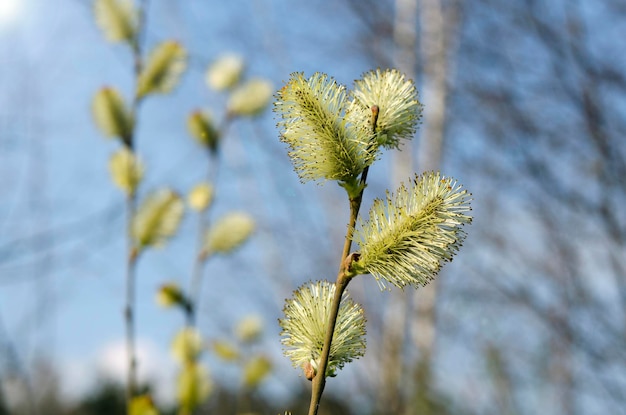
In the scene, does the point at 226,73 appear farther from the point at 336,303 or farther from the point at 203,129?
the point at 336,303

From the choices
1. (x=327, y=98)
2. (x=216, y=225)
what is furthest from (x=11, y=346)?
(x=327, y=98)

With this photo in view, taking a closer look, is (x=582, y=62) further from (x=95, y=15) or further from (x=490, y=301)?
(x=95, y=15)

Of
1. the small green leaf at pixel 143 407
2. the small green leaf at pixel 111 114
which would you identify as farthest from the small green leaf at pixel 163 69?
the small green leaf at pixel 143 407

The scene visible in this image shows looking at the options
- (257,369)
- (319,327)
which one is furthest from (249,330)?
(319,327)

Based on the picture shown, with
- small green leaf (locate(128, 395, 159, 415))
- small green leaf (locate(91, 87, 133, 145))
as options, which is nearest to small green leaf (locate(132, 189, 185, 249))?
small green leaf (locate(91, 87, 133, 145))

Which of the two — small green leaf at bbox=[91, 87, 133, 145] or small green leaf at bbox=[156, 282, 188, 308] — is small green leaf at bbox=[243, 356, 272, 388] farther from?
small green leaf at bbox=[91, 87, 133, 145]

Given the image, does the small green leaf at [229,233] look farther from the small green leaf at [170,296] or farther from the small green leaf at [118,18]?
the small green leaf at [118,18]
